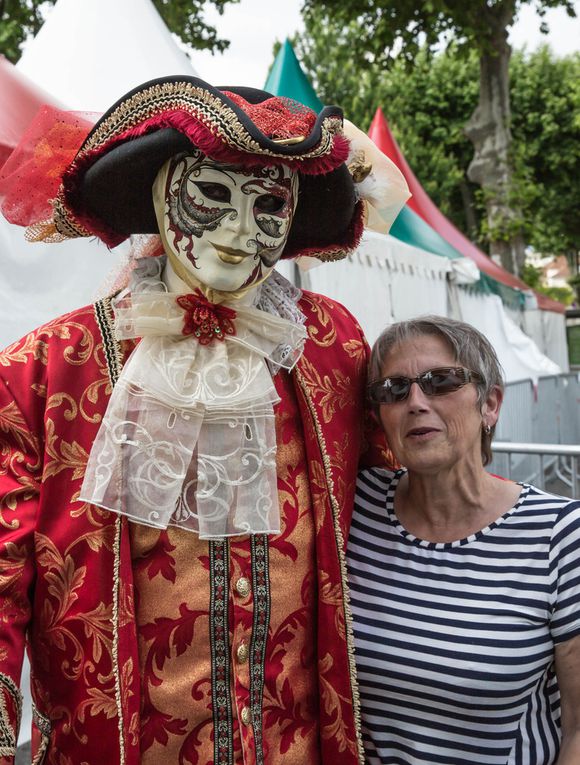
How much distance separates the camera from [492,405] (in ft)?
5.53

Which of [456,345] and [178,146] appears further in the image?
[456,345]

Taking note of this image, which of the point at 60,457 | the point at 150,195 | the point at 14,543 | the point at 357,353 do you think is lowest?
the point at 14,543

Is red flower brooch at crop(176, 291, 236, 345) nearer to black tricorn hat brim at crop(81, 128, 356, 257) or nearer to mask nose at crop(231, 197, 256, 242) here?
mask nose at crop(231, 197, 256, 242)

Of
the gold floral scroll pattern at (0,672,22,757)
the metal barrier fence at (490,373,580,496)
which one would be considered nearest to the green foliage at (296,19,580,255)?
the metal barrier fence at (490,373,580,496)

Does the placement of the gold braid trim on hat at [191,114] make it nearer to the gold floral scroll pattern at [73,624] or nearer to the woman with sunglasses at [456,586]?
the woman with sunglasses at [456,586]

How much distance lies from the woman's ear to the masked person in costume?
14.5 inches

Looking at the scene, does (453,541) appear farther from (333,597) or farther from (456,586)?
(333,597)

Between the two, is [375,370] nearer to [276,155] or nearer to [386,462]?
[386,462]

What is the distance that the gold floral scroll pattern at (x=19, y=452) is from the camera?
1.37 metres

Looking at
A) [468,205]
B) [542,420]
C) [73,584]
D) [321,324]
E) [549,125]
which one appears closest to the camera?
[73,584]

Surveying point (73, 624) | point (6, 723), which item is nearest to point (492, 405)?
point (73, 624)

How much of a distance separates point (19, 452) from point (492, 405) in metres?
0.98

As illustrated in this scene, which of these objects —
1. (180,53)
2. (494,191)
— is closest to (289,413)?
(180,53)

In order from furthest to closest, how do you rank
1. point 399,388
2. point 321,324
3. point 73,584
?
point 321,324
point 399,388
point 73,584
